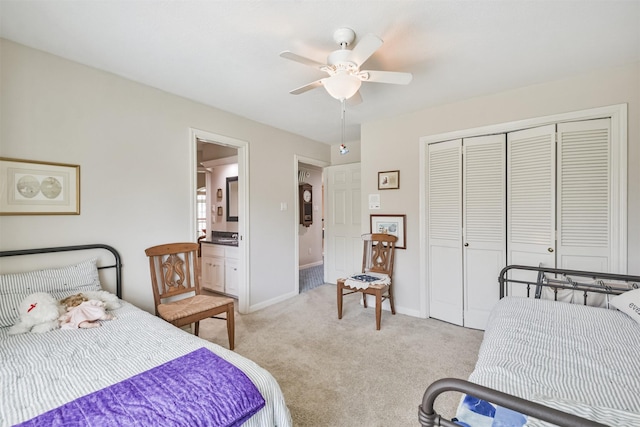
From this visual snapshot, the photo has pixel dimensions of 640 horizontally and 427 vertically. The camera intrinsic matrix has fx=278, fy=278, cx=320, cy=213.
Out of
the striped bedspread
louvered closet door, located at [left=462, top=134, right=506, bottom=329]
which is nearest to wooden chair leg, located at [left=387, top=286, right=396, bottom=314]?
louvered closet door, located at [left=462, top=134, right=506, bottom=329]

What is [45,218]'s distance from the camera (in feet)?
6.69

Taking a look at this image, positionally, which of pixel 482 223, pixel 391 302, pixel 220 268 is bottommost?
pixel 391 302

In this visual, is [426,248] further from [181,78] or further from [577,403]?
[181,78]

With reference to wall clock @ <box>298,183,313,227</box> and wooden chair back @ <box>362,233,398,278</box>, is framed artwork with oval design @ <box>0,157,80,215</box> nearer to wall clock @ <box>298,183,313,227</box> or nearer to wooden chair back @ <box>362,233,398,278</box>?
wooden chair back @ <box>362,233,398,278</box>

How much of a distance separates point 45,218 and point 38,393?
1509mm

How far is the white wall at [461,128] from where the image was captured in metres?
2.29

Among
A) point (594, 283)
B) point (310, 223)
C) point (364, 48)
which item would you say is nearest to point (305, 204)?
point (310, 223)

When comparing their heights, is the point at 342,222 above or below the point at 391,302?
above

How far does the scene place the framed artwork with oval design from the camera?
1.89 meters

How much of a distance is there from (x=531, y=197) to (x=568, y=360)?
1912 mm

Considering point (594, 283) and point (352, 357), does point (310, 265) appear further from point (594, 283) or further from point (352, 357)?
point (594, 283)

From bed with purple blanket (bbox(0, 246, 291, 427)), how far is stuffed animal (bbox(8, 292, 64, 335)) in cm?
5

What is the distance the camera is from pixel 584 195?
2.47 m

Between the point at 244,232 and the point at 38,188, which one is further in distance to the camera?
the point at 244,232
